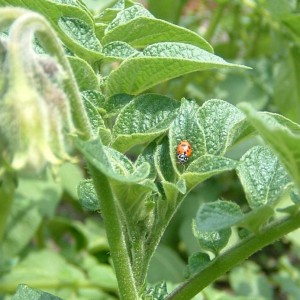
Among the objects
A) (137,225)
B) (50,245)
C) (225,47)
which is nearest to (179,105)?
(137,225)

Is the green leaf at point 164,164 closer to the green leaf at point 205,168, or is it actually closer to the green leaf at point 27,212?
the green leaf at point 205,168

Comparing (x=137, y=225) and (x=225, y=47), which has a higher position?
(x=137, y=225)

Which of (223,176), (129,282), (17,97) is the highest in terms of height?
(17,97)

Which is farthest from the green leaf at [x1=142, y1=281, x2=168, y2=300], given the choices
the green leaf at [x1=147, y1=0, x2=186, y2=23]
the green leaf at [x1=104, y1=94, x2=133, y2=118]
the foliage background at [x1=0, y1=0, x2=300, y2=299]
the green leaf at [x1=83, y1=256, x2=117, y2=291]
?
the green leaf at [x1=147, y1=0, x2=186, y2=23]

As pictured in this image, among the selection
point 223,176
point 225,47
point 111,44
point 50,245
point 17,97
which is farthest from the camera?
point 225,47

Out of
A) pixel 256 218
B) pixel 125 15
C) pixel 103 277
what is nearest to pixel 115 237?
pixel 256 218

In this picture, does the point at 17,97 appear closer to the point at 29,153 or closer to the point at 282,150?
the point at 29,153
